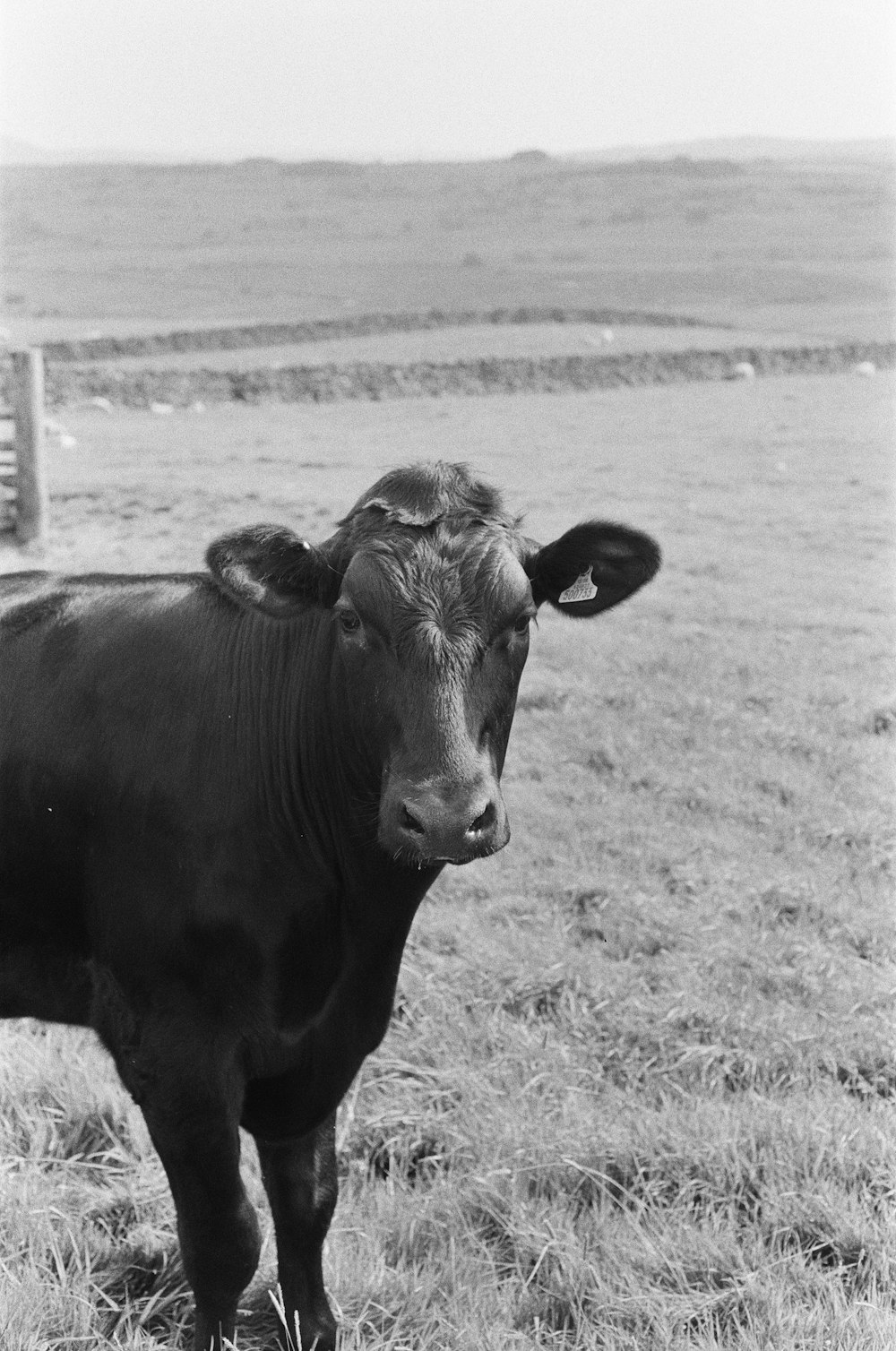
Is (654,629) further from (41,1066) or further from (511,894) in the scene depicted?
(41,1066)

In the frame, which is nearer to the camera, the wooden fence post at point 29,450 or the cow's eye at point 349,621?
the cow's eye at point 349,621

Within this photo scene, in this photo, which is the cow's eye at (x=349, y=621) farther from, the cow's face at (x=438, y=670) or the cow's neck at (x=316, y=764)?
the cow's neck at (x=316, y=764)

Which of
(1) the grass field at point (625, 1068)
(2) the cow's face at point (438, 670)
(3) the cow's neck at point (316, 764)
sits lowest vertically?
(1) the grass field at point (625, 1068)

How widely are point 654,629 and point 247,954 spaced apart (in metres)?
6.45

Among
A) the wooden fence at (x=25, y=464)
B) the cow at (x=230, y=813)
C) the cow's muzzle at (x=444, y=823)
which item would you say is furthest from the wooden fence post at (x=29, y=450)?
the cow's muzzle at (x=444, y=823)

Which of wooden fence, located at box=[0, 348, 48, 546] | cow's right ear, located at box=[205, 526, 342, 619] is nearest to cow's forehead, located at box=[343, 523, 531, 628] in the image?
cow's right ear, located at box=[205, 526, 342, 619]

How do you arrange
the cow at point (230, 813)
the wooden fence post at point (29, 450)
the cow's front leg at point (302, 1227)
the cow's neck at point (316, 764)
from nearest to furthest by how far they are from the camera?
the cow at point (230, 813) < the cow's neck at point (316, 764) < the cow's front leg at point (302, 1227) < the wooden fence post at point (29, 450)

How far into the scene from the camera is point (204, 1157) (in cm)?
356

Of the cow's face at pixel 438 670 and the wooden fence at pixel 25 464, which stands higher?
the cow's face at pixel 438 670

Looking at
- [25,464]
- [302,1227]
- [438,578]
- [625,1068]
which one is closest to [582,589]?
[438,578]

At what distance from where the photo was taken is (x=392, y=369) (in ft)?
53.3

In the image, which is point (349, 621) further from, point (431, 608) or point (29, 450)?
point (29, 450)

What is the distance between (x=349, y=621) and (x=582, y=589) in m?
0.69

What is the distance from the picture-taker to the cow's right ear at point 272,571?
342 cm
